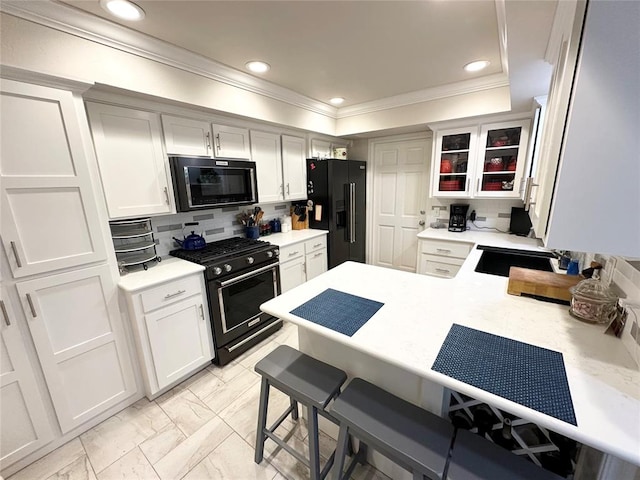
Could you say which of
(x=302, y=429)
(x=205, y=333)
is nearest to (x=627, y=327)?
(x=302, y=429)

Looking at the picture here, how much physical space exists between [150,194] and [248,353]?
5.23ft

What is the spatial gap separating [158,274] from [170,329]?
0.41 meters

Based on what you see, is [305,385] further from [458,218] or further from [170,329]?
[458,218]

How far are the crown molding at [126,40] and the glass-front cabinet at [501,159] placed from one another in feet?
7.34

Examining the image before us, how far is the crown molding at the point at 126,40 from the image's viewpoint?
1310 millimetres

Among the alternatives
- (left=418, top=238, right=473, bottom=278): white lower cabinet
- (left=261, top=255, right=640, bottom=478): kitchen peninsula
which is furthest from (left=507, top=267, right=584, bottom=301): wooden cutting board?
(left=418, top=238, right=473, bottom=278): white lower cabinet

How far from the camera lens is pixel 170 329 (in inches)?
75.4

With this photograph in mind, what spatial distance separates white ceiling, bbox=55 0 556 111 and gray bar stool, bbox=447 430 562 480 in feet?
5.49

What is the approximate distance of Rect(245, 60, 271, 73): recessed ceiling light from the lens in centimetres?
207

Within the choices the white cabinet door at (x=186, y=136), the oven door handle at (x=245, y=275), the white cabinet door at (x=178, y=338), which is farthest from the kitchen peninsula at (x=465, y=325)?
the white cabinet door at (x=186, y=136)

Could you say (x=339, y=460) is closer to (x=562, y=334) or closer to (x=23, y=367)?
(x=562, y=334)

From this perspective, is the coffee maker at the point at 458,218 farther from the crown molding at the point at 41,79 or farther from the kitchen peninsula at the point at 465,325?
the crown molding at the point at 41,79

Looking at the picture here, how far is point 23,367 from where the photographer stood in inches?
55.9

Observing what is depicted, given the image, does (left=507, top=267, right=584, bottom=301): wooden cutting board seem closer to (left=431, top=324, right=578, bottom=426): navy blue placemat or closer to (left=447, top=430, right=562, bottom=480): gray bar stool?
(left=431, top=324, right=578, bottom=426): navy blue placemat
